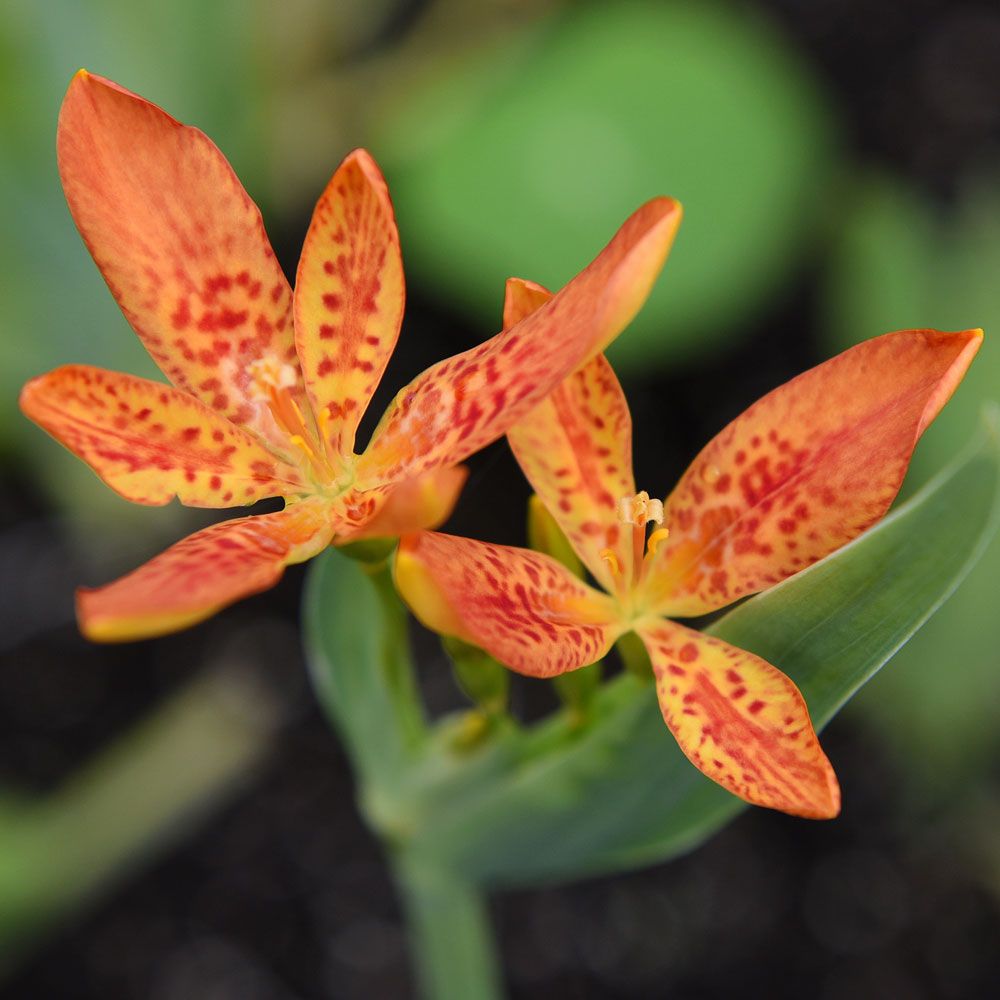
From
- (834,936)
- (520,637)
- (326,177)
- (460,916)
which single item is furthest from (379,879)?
(520,637)

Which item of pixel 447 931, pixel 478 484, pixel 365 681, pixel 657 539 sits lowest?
pixel 447 931

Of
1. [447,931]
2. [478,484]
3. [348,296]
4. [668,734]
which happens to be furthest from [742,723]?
[478,484]

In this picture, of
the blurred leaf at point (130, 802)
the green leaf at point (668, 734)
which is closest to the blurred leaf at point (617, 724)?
the green leaf at point (668, 734)

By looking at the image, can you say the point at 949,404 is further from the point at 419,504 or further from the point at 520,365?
the point at 419,504

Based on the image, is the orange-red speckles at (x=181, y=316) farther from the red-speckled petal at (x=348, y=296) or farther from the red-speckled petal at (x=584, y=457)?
the red-speckled petal at (x=584, y=457)

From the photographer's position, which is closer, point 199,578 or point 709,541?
point 199,578

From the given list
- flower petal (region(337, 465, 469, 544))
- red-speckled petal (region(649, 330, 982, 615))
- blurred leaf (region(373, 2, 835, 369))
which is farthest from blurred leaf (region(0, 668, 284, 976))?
flower petal (region(337, 465, 469, 544))

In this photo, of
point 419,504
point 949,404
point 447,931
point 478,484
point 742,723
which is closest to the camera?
point 419,504
